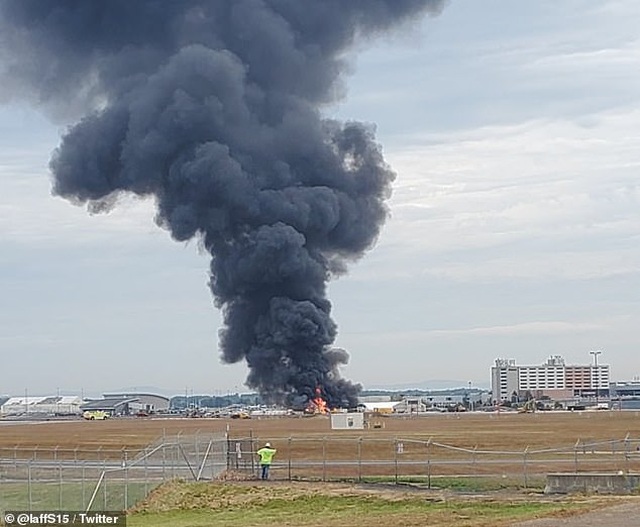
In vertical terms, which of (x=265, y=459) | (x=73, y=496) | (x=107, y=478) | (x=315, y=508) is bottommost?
(x=315, y=508)

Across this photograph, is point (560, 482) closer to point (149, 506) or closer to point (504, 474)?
point (504, 474)

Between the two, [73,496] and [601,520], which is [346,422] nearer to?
[73,496]

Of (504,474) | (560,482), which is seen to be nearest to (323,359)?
(504,474)

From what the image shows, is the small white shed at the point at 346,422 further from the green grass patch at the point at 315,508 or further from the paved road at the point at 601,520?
the paved road at the point at 601,520

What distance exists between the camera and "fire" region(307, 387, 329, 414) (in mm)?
114750

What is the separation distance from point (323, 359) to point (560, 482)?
76.7 meters

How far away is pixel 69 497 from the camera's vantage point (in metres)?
37.2

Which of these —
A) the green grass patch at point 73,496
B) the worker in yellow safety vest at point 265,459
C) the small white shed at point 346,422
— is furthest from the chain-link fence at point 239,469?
the small white shed at point 346,422

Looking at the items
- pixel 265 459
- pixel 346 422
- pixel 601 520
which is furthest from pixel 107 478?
pixel 346 422

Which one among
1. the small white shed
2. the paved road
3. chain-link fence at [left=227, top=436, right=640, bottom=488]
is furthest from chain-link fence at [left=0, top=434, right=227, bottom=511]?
the small white shed

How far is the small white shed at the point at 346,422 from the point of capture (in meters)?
94.1

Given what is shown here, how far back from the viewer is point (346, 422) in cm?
9531

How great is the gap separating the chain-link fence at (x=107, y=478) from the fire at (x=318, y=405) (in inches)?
2377

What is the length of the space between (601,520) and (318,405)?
289 ft
